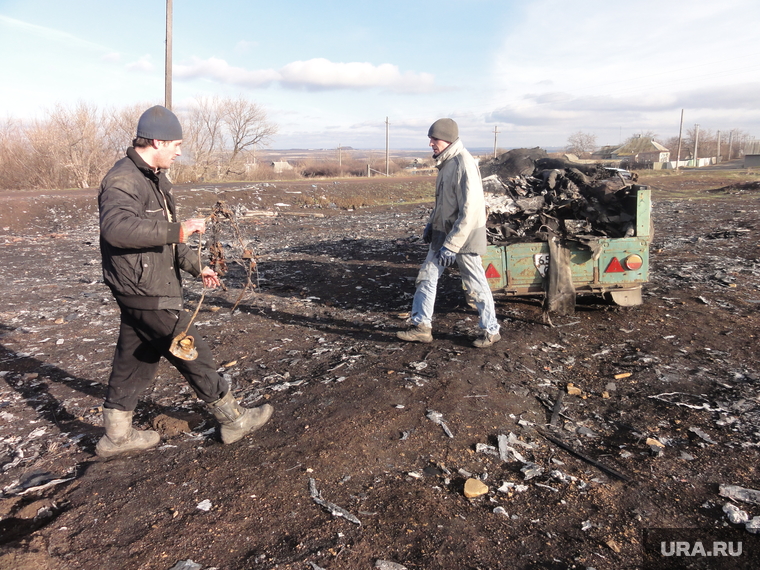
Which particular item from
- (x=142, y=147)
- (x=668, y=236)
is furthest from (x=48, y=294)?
(x=668, y=236)

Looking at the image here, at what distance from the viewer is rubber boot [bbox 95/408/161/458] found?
311 cm

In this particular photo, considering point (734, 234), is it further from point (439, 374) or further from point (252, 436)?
point (252, 436)

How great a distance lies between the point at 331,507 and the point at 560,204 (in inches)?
192

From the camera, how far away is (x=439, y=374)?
4184 millimetres

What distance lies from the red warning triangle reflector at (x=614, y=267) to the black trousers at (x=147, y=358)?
13.7 ft

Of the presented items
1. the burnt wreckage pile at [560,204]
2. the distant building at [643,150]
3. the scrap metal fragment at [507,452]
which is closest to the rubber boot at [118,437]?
the scrap metal fragment at [507,452]

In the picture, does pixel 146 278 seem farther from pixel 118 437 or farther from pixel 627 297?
pixel 627 297

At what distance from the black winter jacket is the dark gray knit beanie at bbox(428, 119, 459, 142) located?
2.51 metres

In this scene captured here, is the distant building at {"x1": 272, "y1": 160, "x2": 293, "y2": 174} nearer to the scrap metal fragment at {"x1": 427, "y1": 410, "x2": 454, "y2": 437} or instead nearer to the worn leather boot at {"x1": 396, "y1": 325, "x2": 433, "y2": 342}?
the worn leather boot at {"x1": 396, "y1": 325, "x2": 433, "y2": 342}

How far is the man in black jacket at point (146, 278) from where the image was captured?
2.84m

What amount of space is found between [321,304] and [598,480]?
14.9 feet

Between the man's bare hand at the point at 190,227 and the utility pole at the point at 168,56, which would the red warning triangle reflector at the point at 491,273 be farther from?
the utility pole at the point at 168,56

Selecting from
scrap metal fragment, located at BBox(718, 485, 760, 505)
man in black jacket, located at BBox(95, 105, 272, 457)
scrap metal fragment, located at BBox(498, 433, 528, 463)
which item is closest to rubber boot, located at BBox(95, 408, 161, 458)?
man in black jacket, located at BBox(95, 105, 272, 457)

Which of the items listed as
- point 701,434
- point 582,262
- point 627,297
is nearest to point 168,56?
point 582,262
